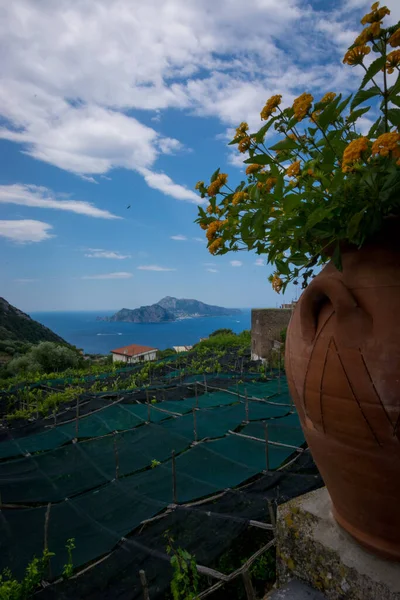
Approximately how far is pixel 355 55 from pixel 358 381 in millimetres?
976

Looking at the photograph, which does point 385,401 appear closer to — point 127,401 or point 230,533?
point 230,533

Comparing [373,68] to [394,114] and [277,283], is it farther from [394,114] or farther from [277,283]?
[277,283]

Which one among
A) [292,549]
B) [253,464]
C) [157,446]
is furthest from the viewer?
[157,446]

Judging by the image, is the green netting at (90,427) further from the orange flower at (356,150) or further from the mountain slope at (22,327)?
the mountain slope at (22,327)

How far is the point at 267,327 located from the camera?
16.0m

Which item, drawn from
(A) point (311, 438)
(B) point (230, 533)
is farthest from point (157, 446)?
(A) point (311, 438)

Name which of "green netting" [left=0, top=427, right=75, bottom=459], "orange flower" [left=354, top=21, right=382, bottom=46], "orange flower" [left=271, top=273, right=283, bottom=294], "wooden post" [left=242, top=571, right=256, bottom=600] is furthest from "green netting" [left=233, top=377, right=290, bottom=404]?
"orange flower" [left=354, top=21, right=382, bottom=46]

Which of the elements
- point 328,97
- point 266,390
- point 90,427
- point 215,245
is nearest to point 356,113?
point 328,97

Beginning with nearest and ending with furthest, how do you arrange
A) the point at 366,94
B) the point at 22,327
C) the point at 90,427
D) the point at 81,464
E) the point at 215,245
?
the point at 366,94 < the point at 215,245 < the point at 81,464 < the point at 90,427 < the point at 22,327

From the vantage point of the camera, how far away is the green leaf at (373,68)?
920 millimetres

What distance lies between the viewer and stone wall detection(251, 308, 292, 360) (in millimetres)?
15805

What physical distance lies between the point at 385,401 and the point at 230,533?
2303 millimetres

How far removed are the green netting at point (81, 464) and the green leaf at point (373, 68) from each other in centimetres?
439

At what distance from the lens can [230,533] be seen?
8.95ft
